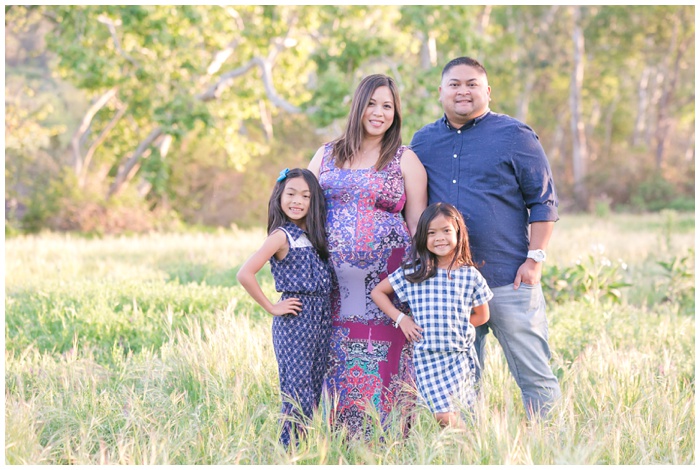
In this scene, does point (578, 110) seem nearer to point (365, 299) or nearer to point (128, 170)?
point (128, 170)

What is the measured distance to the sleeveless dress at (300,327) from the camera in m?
4.07

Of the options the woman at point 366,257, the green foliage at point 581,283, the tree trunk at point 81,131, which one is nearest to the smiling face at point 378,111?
the woman at point 366,257

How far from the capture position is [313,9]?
60.2 feet

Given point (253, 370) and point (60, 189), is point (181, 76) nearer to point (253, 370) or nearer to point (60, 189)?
point (60, 189)

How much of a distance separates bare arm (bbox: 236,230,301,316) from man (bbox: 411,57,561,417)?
3.05 ft

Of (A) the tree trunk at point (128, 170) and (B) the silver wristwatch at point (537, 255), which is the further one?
(A) the tree trunk at point (128, 170)

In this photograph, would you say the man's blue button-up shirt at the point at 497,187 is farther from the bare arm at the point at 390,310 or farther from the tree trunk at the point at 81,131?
the tree trunk at the point at 81,131

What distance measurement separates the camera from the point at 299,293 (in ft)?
13.5

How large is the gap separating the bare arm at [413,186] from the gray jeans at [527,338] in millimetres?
600

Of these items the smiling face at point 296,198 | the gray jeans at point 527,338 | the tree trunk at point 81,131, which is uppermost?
the tree trunk at point 81,131

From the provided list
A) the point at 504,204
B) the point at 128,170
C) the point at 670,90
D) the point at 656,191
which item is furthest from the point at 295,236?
the point at 670,90

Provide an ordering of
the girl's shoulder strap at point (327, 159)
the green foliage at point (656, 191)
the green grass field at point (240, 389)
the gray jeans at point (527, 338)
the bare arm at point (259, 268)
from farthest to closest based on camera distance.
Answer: the green foliage at point (656, 191) → the girl's shoulder strap at point (327, 159) → the gray jeans at point (527, 338) → the bare arm at point (259, 268) → the green grass field at point (240, 389)

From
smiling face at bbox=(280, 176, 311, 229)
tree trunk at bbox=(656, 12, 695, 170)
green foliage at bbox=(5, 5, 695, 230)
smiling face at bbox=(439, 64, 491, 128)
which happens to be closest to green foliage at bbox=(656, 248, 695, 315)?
smiling face at bbox=(439, 64, 491, 128)

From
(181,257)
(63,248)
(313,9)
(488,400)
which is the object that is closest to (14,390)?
(488,400)
